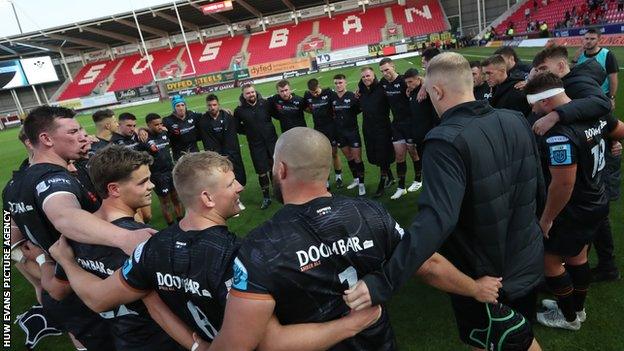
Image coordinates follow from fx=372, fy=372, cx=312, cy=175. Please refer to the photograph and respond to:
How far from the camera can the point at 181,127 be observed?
7.32 meters

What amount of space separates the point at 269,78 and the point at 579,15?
23.8 meters

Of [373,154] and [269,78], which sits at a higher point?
→ [373,154]

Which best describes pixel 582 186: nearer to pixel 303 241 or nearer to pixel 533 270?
pixel 533 270

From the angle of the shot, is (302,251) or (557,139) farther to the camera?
(557,139)

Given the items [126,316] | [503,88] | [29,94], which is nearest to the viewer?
[126,316]

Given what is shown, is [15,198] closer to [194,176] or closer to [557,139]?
[194,176]

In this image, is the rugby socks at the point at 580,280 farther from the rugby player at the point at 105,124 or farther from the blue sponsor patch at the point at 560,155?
the rugby player at the point at 105,124

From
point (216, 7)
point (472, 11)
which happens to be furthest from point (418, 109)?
point (472, 11)

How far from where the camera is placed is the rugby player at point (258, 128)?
761 cm

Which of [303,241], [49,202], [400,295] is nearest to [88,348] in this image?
[49,202]

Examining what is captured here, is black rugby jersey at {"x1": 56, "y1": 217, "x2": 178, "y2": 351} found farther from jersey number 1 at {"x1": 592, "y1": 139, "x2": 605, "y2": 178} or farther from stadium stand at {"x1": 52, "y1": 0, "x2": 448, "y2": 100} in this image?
stadium stand at {"x1": 52, "y1": 0, "x2": 448, "y2": 100}

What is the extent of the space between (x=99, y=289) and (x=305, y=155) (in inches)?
52.1

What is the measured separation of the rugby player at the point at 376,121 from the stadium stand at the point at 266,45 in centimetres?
3528

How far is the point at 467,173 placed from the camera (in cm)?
196
